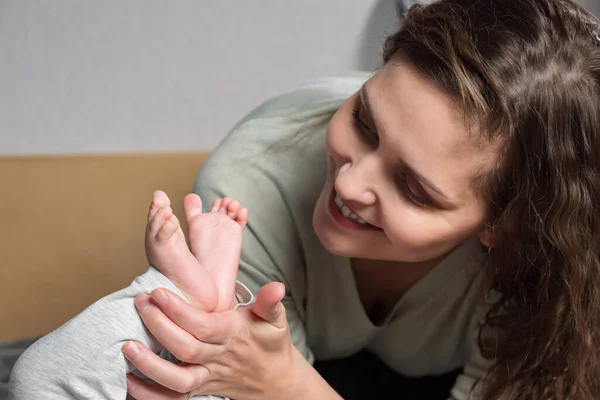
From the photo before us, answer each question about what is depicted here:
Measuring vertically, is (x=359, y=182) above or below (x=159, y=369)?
above

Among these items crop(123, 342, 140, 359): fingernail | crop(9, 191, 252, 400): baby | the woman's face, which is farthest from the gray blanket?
the woman's face

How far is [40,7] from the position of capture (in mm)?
1576

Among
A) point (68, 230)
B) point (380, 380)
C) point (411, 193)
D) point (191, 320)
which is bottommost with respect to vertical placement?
point (380, 380)

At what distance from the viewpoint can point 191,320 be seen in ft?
2.51

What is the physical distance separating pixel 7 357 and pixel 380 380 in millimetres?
737

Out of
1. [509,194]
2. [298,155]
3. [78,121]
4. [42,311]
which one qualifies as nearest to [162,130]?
[78,121]

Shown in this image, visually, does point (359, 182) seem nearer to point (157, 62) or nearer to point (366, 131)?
point (366, 131)

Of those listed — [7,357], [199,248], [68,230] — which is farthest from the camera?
[68,230]

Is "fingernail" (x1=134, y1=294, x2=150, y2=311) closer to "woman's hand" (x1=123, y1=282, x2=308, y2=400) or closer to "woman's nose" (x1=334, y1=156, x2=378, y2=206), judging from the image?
"woman's hand" (x1=123, y1=282, x2=308, y2=400)

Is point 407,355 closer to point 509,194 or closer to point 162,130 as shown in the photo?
point 509,194

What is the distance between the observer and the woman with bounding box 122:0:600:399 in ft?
2.69

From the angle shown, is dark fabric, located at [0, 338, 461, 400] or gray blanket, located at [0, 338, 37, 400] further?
dark fabric, located at [0, 338, 461, 400]

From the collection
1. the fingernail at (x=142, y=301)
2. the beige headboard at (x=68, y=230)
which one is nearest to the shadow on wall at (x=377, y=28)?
the beige headboard at (x=68, y=230)

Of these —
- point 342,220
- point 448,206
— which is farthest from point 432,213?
point 342,220
